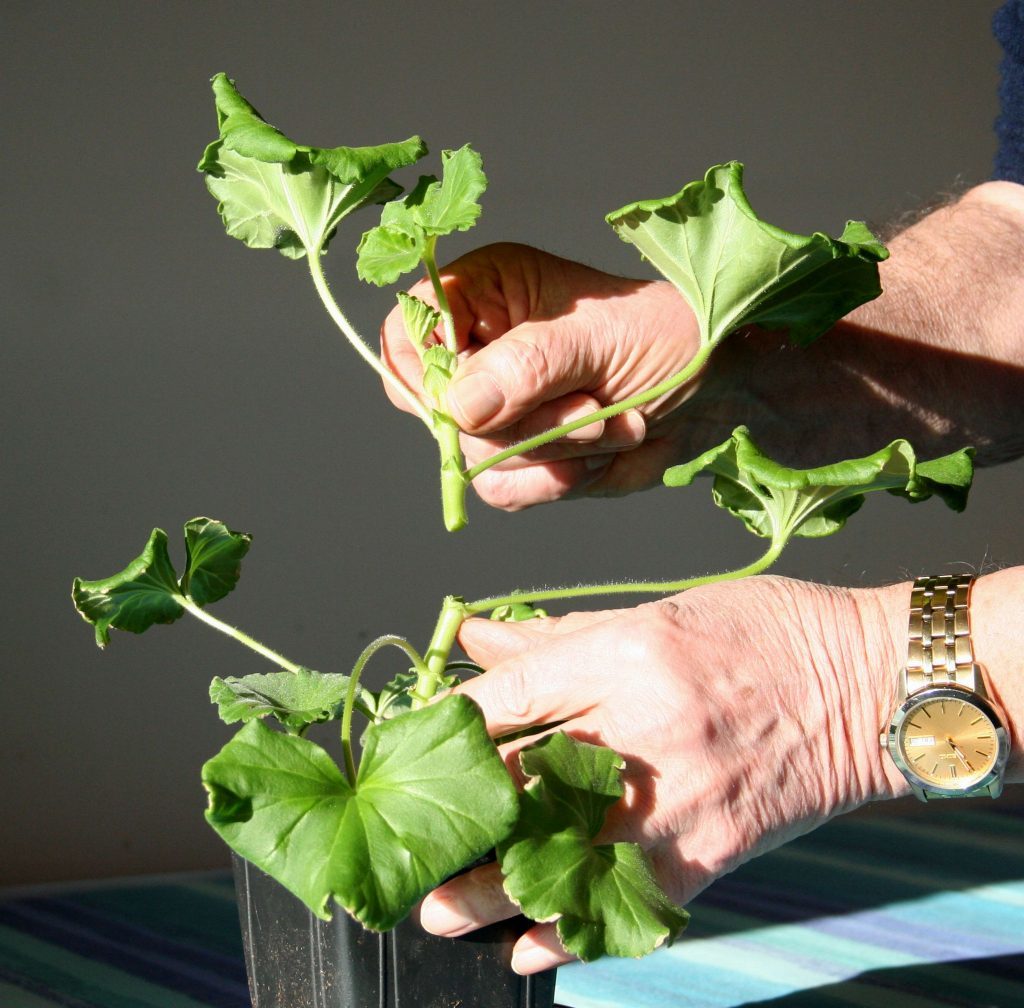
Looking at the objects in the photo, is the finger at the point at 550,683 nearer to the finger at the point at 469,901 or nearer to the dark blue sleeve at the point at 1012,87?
the finger at the point at 469,901

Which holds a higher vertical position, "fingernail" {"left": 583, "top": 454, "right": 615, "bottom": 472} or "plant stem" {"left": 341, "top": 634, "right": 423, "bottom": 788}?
"fingernail" {"left": 583, "top": 454, "right": 615, "bottom": 472}

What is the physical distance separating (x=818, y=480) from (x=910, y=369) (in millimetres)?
645

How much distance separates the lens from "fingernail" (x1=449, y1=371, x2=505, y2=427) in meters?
0.89

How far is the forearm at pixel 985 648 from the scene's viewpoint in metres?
0.85

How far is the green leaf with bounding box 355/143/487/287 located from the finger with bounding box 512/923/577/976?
422mm

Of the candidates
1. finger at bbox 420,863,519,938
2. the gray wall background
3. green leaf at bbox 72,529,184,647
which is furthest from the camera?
the gray wall background

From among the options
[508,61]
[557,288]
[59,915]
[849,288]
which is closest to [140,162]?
[508,61]

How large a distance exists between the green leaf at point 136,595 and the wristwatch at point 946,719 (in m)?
0.53

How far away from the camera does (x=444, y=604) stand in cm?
86

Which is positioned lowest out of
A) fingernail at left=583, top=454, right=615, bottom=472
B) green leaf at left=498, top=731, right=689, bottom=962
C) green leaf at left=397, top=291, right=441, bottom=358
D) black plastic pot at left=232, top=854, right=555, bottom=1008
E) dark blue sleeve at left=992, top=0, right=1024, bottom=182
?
black plastic pot at left=232, top=854, right=555, bottom=1008

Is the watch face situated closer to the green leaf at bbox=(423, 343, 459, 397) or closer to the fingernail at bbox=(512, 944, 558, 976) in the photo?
the fingernail at bbox=(512, 944, 558, 976)

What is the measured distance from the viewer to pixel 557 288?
1067mm

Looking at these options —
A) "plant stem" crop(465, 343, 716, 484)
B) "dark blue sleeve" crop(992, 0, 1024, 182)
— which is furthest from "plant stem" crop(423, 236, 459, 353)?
"dark blue sleeve" crop(992, 0, 1024, 182)

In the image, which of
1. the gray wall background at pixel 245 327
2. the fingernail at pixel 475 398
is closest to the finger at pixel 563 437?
the fingernail at pixel 475 398
